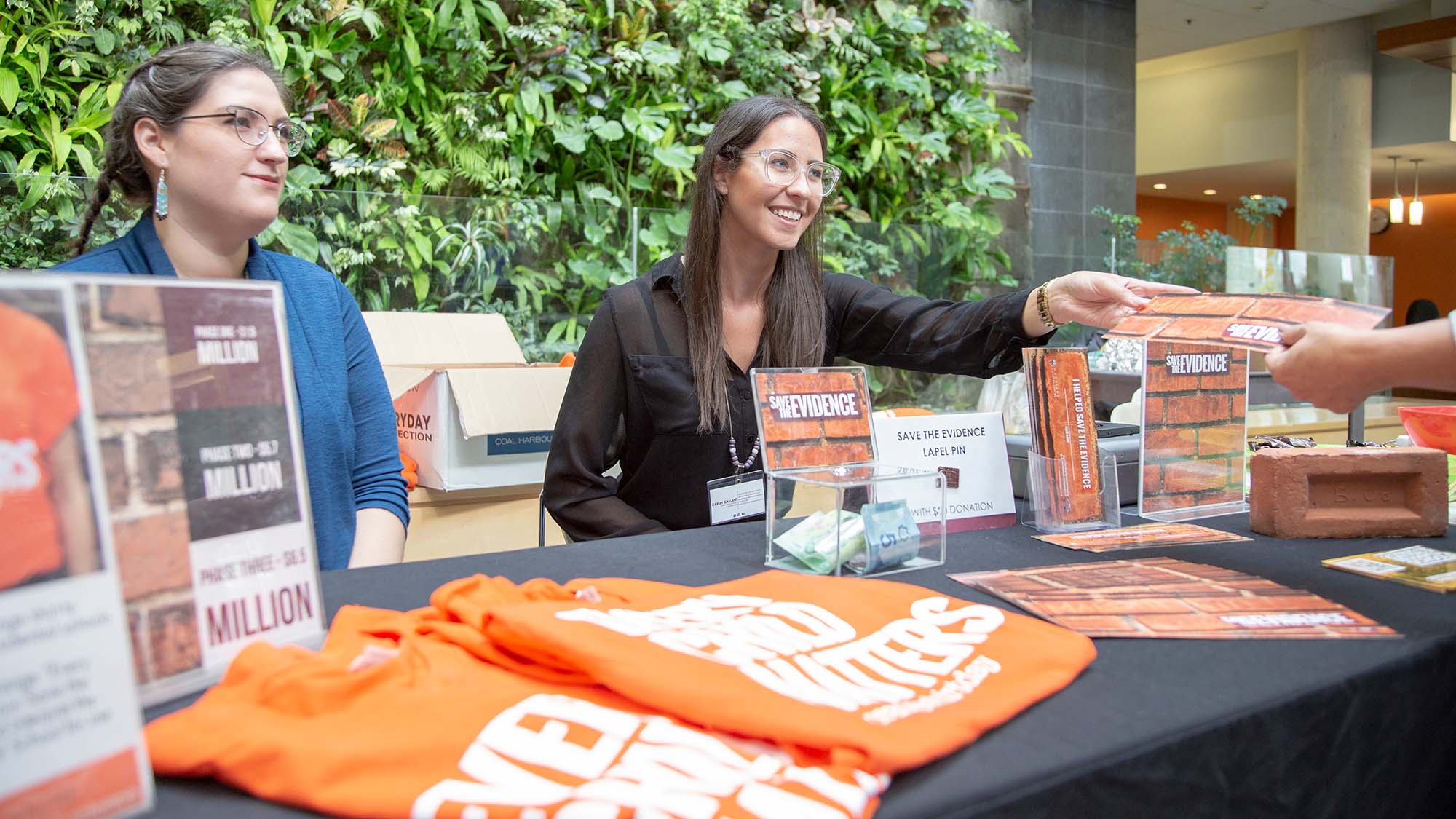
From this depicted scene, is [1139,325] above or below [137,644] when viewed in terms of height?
above

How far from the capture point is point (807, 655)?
31.1 inches

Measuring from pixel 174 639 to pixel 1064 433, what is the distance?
3.80 feet

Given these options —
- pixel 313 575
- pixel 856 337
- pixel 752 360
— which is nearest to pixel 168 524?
pixel 313 575

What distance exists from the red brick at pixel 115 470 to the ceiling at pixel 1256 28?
915cm

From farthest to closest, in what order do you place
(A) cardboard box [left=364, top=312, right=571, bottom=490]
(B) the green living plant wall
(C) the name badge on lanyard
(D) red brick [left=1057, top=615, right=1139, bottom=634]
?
(B) the green living plant wall < (A) cardboard box [left=364, top=312, right=571, bottom=490] < (C) the name badge on lanyard < (D) red brick [left=1057, top=615, right=1139, bottom=634]

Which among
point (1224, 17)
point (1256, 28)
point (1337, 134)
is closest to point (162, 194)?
point (1224, 17)

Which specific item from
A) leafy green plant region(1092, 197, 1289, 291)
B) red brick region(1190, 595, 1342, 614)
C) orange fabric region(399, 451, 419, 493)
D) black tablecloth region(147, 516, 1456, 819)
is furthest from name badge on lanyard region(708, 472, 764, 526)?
leafy green plant region(1092, 197, 1289, 291)

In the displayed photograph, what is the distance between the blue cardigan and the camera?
154cm

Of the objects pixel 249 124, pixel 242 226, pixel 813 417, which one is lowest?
pixel 813 417

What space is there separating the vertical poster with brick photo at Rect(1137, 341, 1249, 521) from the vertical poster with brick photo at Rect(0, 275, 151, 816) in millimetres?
1338

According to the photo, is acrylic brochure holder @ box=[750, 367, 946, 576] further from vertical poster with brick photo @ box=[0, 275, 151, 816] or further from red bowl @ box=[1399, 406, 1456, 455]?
red bowl @ box=[1399, 406, 1456, 455]

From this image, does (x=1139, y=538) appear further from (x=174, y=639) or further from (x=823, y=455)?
A: (x=174, y=639)

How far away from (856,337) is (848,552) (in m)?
0.91

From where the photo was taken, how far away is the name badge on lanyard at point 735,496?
1471 millimetres
